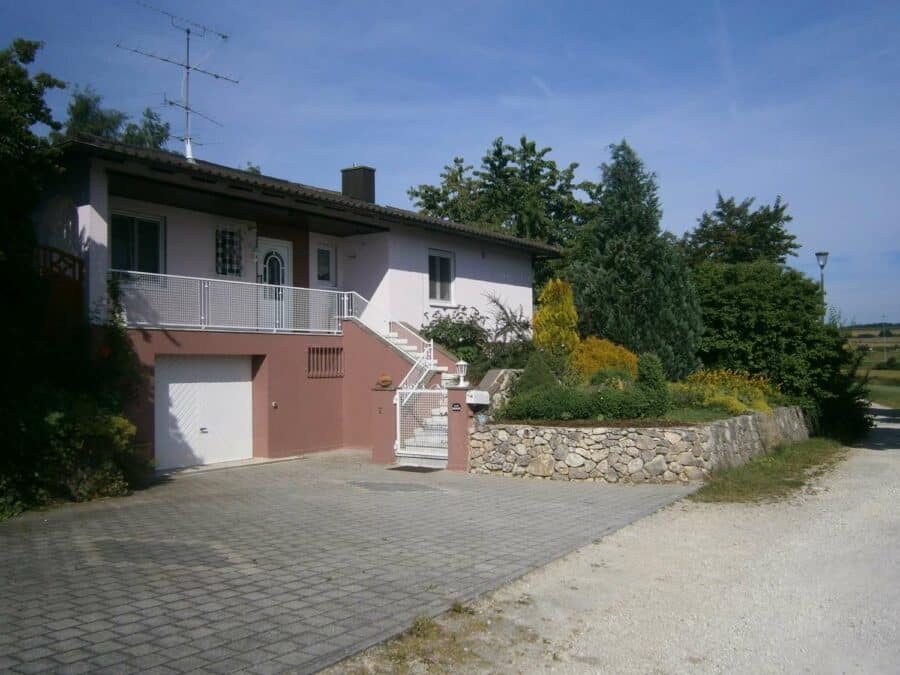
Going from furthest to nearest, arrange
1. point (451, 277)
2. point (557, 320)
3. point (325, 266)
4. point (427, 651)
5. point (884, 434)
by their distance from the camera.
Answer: point (884, 434) < point (451, 277) < point (325, 266) < point (557, 320) < point (427, 651)

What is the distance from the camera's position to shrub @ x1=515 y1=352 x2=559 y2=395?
15586 millimetres

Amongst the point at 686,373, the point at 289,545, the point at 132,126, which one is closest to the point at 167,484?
the point at 289,545

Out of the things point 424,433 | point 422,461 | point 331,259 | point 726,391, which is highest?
point 331,259

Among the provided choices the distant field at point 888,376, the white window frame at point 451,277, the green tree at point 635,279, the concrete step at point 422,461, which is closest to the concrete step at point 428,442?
the concrete step at point 422,461

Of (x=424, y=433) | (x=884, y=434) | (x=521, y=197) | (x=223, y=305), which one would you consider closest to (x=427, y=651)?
A: (x=424, y=433)

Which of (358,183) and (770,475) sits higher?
(358,183)

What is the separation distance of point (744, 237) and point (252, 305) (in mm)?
35451

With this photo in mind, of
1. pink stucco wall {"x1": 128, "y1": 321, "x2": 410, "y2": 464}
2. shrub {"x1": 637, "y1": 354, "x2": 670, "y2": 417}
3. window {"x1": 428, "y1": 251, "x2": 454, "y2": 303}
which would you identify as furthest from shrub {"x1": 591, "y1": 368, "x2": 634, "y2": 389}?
window {"x1": 428, "y1": 251, "x2": 454, "y2": 303}

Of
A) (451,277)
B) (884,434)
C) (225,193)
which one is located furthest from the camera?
(884,434)

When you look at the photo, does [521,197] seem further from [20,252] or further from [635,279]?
[20,252]

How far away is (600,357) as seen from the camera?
20.1m

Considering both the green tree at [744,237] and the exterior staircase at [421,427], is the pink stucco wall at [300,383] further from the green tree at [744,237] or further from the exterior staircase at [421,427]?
the green tree at [744,237]

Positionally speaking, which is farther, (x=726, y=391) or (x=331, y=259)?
(x=331, y=259)

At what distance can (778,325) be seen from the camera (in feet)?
68.9
